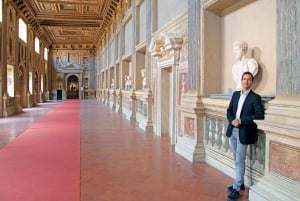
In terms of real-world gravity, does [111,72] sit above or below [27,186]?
above

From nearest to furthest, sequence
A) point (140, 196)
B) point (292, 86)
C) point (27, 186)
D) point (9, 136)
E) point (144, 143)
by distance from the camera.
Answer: point (292, 86)
point (140, 196)
point (27, 186)
point (144, 143)
point (9, 136)

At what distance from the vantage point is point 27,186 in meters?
4.45

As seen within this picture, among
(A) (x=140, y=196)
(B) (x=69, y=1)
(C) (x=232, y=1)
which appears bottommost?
(A) (x=140, y=196)

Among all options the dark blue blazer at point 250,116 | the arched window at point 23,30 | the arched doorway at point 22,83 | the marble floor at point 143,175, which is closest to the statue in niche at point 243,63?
the dark blue blazer at point 250,116

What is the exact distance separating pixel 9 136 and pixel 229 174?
21.4ft

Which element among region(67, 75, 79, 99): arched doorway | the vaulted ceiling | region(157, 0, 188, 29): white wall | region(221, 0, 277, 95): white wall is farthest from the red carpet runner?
region(67, 75, 79, 99): arched doorway

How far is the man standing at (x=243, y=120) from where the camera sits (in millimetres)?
3863

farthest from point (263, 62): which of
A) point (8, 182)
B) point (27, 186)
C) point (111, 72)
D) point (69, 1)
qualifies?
Answer: point (111, 72)

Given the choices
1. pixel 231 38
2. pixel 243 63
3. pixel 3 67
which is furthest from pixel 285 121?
pixel 3 67

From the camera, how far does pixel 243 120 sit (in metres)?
3.88

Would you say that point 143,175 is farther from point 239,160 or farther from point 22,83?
point 22,83

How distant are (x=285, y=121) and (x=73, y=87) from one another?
38066mm

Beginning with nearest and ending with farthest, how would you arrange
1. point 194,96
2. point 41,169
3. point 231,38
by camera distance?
point 41,169, point 231,38, point 194,96

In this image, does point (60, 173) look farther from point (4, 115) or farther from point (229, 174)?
point (4, 115)
